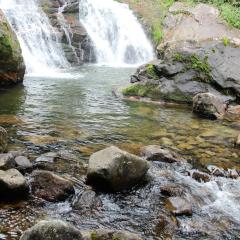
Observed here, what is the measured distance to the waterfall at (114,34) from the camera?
23.5m

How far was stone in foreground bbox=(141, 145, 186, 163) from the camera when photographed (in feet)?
25.9

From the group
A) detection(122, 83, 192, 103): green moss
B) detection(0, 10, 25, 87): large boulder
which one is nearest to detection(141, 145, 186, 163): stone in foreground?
detection(122, 83, 192, 103): green moss

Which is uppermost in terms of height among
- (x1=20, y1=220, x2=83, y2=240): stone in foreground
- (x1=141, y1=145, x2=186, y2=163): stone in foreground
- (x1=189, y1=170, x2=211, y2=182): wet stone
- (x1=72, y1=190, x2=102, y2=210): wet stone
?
(x1=20, y1=220, x2=83, y2=240): stone in foreground

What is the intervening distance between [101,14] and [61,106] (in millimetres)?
14541

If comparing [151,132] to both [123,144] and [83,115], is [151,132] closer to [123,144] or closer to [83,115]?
[123,144]

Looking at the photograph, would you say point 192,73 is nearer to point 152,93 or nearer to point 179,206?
point 152,93

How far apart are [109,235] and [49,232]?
0.95 meters

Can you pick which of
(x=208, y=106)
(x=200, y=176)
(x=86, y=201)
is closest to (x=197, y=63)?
(x=208, y=106)

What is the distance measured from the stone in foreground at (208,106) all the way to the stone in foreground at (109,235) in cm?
745

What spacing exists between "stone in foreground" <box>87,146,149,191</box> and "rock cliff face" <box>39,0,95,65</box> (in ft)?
50.2

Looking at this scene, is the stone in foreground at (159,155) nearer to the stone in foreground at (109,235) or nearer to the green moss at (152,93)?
the stone in foreground at (109,235)

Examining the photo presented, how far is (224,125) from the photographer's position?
11086 millimetres

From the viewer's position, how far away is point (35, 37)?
68.2ft

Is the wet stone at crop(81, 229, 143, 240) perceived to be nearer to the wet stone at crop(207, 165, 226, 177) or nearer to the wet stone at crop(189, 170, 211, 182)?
the wet stone at crop(189, 170, 211, 182)
